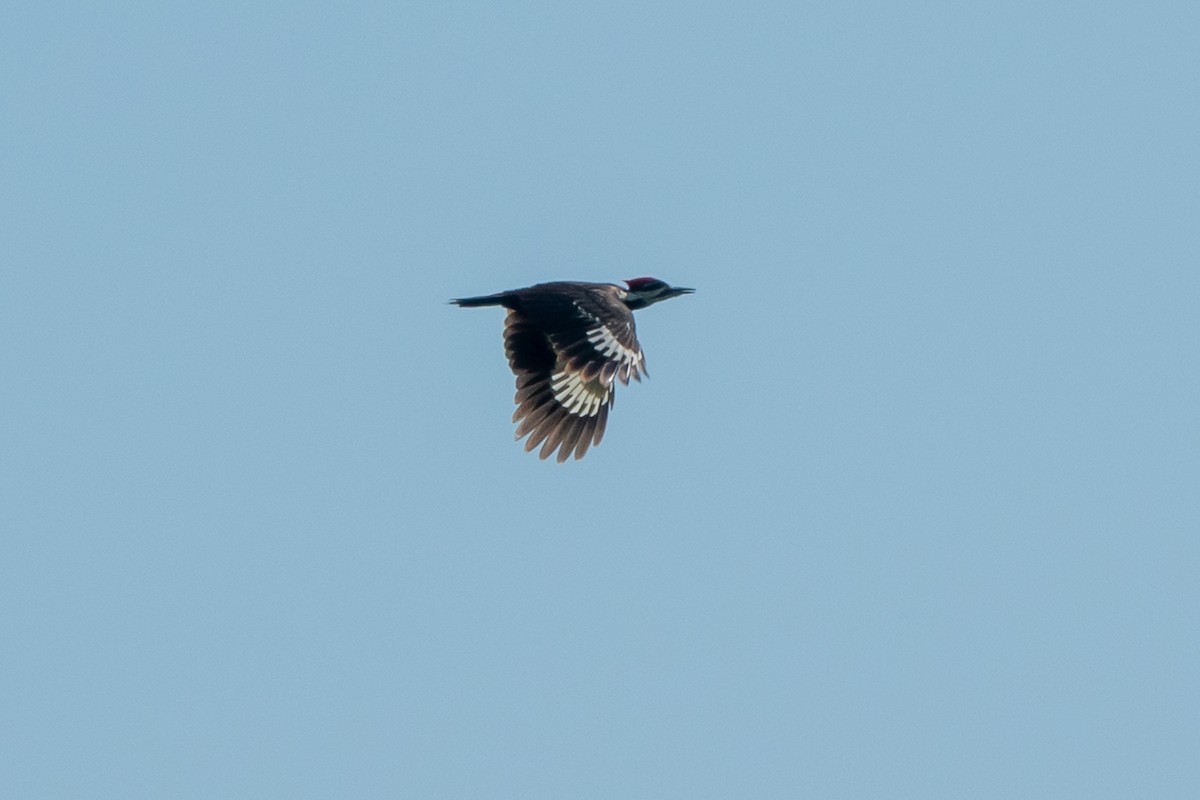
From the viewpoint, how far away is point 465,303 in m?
20.0

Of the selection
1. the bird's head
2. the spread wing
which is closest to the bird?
the spread wing

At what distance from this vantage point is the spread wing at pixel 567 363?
62.8 ft

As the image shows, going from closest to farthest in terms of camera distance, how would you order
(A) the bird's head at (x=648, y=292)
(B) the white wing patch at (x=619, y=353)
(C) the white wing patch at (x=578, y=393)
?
(B) the white wing patch at (x=619, y=353) < (C) the white wing patch at (x=578, y=393) < (A) the bird's head at (x=648, y=292)

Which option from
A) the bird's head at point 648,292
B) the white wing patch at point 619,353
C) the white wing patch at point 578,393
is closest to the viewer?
the white wing patch at point 619,353

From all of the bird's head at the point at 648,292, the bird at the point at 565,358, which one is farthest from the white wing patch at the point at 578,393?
the bird's head at the point at 648,292

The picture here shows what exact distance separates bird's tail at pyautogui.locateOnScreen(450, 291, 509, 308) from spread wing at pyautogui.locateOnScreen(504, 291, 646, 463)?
0.54 ft

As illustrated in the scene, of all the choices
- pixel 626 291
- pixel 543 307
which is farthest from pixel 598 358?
pixel 626 291

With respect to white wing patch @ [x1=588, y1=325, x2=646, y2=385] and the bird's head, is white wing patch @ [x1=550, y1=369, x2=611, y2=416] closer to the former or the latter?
white wing patch @ [x1=588, y1=325, x2=646, y2=385]

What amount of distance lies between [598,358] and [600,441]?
31.6 inches

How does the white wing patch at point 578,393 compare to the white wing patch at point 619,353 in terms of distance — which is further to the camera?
the white wing patch at point 578,393

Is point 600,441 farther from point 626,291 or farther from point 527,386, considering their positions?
point 626,291

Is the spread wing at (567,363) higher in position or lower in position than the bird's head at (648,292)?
lower

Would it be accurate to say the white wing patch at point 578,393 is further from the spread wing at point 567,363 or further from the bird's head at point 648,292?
the bird's head at point 648,292

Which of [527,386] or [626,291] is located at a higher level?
[626,291]
